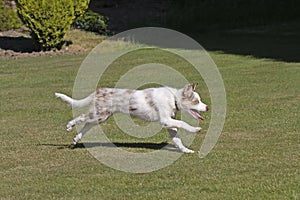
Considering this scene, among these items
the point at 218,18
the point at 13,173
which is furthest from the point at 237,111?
the point at 218,18

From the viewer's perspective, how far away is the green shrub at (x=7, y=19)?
76.7 ft

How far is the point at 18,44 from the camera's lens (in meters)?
21.6

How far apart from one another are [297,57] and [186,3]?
11.0m

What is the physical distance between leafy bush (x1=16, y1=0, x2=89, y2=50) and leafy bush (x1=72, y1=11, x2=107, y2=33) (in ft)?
11.0

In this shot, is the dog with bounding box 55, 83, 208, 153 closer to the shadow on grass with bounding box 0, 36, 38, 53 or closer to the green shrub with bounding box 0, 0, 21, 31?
the shadow on grass with bounding box 0, 36, 38, 53

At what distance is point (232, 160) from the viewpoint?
780 cm

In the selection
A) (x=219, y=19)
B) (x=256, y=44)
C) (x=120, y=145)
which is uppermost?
(x=120, y=145)

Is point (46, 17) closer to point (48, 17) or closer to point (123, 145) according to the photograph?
point (48, 17)

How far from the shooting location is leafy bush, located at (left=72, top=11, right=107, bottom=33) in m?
23.6

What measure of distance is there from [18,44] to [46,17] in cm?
244

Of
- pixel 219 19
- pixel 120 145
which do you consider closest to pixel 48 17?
pixel 219 19

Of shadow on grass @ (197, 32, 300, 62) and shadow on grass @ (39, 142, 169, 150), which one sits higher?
shadow on grass @ (39, 142, 169, 150)

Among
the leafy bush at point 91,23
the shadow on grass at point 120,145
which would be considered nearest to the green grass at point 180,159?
the shadow on grass at point 120,145

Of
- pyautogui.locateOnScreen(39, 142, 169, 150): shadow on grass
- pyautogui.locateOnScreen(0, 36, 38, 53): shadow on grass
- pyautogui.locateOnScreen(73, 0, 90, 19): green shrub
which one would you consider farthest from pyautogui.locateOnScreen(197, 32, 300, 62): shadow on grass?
pyautogui.locateOnScreen(39, 142, 169, 150): shadow on grass
